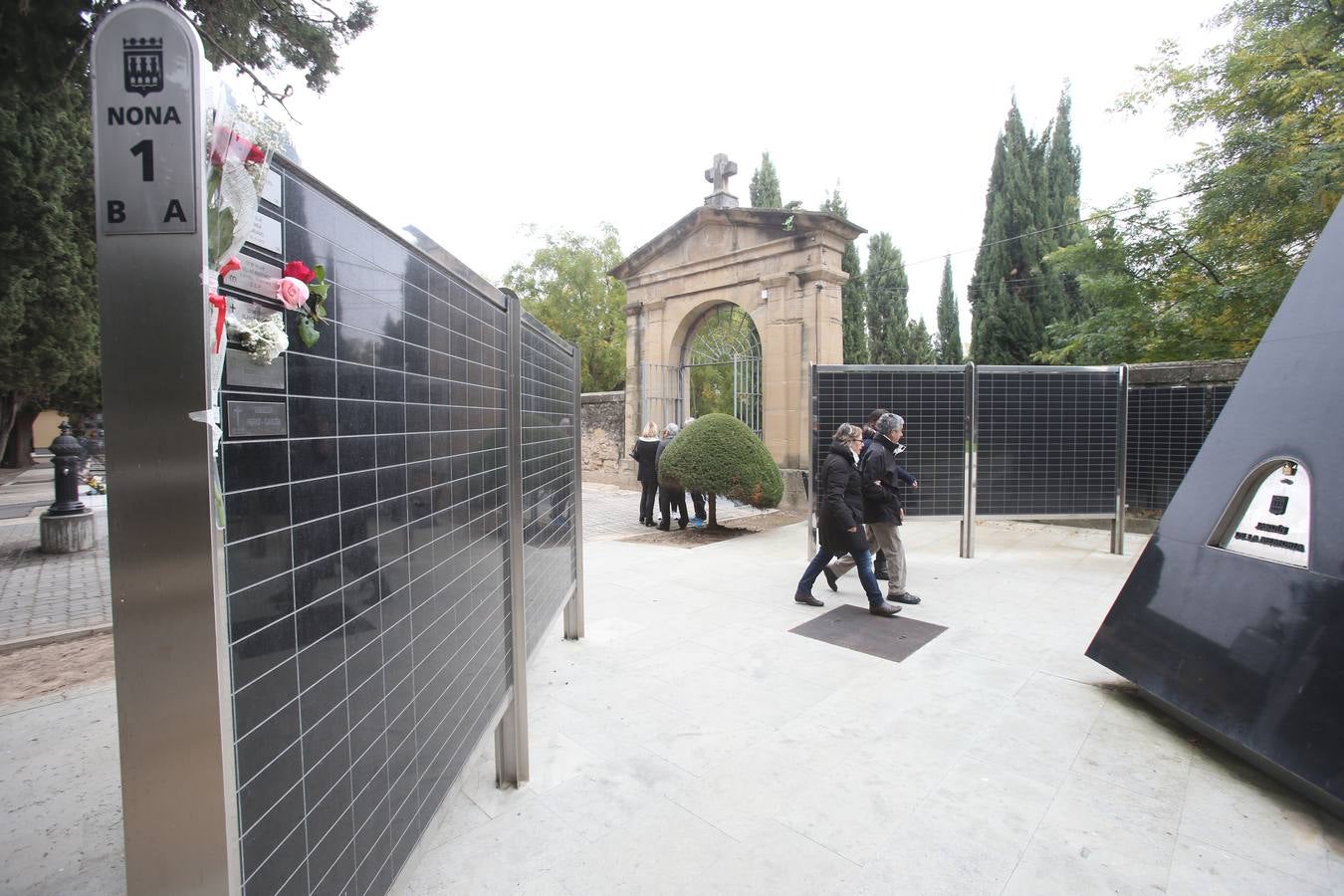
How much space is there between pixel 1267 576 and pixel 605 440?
13.3 meters

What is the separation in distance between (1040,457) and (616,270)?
946cm

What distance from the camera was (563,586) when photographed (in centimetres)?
431

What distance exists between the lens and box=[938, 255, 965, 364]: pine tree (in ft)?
111

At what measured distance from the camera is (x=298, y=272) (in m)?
1.26

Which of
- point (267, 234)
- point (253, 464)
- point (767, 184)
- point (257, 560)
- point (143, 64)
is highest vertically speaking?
point (767, 184)

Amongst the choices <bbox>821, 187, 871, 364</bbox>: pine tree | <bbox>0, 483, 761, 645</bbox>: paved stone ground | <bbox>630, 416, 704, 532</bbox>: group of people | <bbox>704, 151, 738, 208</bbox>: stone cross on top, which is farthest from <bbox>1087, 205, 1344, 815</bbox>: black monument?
<bbox>821, 187, 871, 364</bbox>: pine tree

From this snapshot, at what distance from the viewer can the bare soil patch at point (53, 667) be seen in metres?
4.12

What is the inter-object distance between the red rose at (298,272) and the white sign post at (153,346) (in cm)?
22

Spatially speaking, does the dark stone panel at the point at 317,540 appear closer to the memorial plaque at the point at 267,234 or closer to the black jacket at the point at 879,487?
the memorial plaque at the point at 267,234

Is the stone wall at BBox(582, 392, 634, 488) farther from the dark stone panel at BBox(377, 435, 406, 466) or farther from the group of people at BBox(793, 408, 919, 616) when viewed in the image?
the dark stone panel at BBox(377, 435, 406, 466)

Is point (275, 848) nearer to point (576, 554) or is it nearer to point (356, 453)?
point (356, 453)

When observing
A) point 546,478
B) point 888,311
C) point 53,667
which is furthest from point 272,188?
point 888,311

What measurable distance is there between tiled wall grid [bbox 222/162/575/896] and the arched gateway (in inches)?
364

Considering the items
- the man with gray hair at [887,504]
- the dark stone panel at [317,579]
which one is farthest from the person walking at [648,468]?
the dark stone panel at [317,579]
